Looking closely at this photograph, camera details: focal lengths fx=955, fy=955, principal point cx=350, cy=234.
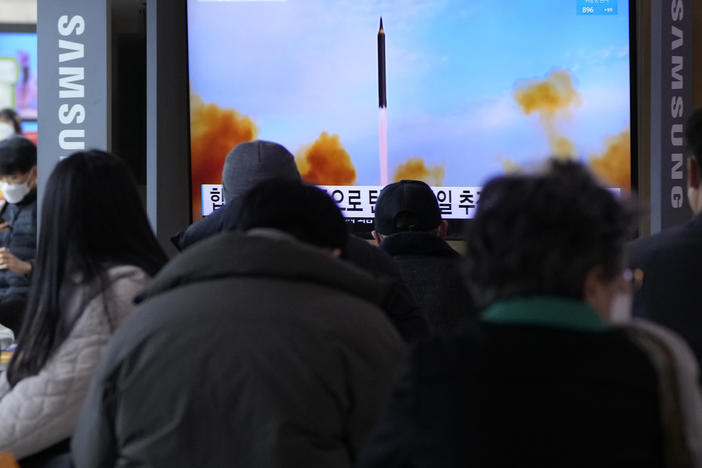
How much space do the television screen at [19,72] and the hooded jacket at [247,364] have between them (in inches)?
275

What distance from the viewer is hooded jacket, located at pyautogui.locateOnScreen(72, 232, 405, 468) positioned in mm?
1573

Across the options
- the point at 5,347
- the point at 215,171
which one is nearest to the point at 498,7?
the point at 215,171

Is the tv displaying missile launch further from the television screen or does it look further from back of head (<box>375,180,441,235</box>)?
the television screen

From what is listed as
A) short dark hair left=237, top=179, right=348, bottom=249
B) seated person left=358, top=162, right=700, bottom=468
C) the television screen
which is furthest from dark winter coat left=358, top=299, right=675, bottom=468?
the television screen

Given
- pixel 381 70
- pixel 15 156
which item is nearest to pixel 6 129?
pixel 15 156

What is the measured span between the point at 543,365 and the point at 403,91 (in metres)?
3.83

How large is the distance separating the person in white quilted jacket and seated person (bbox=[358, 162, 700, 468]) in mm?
1050

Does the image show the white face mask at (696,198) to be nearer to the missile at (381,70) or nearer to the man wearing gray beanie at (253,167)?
the man wearing gray beanie at (253,167)

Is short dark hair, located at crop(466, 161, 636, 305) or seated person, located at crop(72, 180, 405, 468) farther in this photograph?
seated person, located at crop(72, 180, 405, 468)

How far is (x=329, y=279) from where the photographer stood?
65.2 inches

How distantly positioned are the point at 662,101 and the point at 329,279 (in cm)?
331

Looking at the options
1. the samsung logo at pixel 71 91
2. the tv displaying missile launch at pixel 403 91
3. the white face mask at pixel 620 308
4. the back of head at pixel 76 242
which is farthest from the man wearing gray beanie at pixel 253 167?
the tv displaying missile launch at pixel 403 91

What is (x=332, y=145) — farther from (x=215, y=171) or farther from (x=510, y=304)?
(x=510, y=304)

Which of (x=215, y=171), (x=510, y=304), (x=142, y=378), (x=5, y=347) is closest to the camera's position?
(x=510, y=304)
